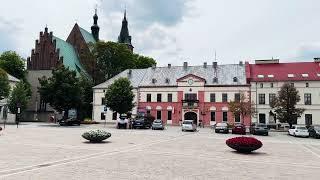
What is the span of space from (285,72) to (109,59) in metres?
37.8

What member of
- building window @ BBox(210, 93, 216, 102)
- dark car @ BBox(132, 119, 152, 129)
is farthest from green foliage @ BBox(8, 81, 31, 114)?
building window @ BBox(210, 93, 216, 102)

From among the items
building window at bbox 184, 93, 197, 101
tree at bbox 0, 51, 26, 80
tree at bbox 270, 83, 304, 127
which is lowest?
tree at bbox 270, 83, 304, 127

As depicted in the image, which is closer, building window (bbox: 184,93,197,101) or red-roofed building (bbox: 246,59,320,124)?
red-roofed building (bbox: 246,59,320,124)

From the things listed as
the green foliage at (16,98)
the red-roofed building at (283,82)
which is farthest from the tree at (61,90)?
the red-roofed building at (283,82)

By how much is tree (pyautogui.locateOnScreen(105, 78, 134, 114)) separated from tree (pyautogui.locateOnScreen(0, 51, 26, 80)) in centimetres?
3086

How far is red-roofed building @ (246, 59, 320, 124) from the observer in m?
57.4

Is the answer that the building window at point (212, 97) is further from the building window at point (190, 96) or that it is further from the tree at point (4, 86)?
the tree at point (4, 86)

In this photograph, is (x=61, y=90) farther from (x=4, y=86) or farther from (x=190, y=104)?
(x=190, y=104)

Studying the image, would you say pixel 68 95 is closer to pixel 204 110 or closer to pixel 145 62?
pixel 204 110

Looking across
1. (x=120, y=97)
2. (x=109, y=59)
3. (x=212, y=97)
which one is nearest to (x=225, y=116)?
(x=212, y=97)

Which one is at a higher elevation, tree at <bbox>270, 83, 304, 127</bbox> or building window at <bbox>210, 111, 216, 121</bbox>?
tree at <bbox>270, 83, 304, 127</bbox>

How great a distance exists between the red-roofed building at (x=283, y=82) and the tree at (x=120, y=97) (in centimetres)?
2137

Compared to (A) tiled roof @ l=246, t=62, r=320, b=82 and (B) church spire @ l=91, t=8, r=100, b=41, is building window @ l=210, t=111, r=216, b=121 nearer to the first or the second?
(A) tiled roof @ l=246, t=62, r=320, b=82

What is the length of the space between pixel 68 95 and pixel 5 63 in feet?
97.9
